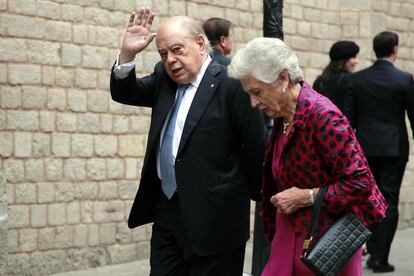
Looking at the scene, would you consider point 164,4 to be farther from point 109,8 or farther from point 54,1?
point 54,1

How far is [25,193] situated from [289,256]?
14.5 ft

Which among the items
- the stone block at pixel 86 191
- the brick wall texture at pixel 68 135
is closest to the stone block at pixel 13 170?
the brick wall texture at pixel 68 135

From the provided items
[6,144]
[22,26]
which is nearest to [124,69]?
[6,144]

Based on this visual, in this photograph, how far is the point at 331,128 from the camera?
393cm

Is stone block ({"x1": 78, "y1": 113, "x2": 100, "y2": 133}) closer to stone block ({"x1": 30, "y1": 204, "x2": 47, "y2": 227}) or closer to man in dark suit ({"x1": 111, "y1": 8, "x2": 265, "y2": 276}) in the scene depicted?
stone block ({"x1": 30, "y1": 204, "x2": 47, "y2": 227})

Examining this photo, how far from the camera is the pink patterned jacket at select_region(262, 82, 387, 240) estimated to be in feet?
12.9

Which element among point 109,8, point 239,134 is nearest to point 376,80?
point 109,8

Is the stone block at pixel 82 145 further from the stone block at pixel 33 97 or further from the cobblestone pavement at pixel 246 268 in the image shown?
the cobblestone pavement at pixel 246 268

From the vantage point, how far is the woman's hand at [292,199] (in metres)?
3.99

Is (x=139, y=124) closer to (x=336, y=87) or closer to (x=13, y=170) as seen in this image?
(x=13, y=170)

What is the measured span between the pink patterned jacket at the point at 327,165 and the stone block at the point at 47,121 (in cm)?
446

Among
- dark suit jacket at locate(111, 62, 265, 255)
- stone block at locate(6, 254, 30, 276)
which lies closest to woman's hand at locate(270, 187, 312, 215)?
dark suit jacket at locate(111, 62, 265, 255)

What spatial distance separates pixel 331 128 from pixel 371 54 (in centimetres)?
824

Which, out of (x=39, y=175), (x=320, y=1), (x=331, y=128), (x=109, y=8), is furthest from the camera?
(x=320, y=1)
